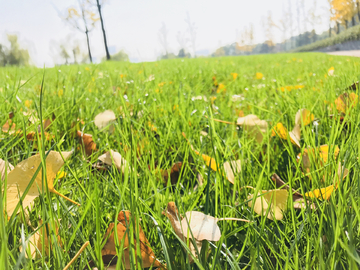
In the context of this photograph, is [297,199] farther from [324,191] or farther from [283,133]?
[283,133]

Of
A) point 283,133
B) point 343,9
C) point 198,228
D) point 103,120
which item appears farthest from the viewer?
point 343,9

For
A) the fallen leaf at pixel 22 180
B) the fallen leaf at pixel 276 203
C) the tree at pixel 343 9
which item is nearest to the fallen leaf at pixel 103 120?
the fallen leaf at pixel 22 180

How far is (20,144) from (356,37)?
89.4 feet

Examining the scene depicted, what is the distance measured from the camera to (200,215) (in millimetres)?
487

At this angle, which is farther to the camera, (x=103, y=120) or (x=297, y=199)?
(x=103, y=120)

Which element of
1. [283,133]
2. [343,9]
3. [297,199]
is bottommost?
[297,199]

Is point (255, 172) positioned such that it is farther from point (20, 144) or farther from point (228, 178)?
point (20, 144)

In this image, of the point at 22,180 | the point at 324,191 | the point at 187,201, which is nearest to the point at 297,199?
the point at 324,191

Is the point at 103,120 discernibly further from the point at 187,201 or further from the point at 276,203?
the point at 276,203

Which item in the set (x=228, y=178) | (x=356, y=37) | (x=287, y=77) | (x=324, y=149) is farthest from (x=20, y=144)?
(x=356, y=37)

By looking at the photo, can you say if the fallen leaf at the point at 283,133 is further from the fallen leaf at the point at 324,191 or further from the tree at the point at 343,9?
the tree at the point at 343,9

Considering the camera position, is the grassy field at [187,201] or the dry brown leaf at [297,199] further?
the dry brown leaf at [297,199]

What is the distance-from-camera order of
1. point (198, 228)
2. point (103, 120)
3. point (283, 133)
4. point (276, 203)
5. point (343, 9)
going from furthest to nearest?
point (343, 9) → point (103, 120) → point (283, 133) → point (276, 203) → point (198, 228)

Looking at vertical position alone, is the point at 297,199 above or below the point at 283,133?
below
